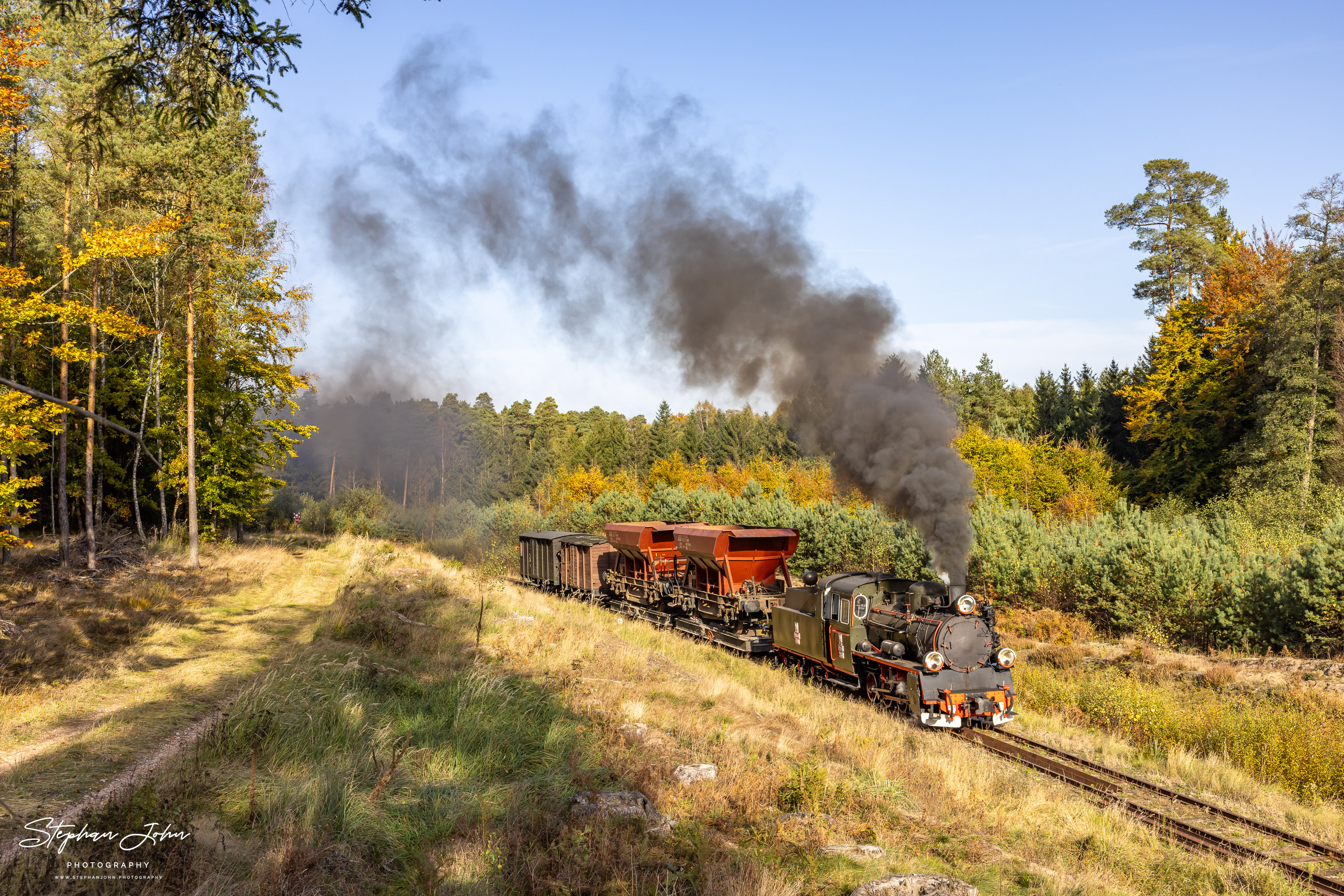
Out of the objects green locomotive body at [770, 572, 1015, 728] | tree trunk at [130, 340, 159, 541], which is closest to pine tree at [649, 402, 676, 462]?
tree trunk at [130, 340, 159, 541]

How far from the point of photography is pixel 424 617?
1802 centimetres

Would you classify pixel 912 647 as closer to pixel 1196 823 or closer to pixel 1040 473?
pixel 1196 823

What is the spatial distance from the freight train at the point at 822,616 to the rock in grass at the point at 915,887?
624cm

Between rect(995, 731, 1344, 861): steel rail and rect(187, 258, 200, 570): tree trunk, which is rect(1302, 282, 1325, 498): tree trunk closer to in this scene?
rect(995, 731, 1344, 861): steel rail

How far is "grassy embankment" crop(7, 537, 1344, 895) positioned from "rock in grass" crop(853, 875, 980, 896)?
2.07 feet

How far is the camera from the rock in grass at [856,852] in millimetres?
7410

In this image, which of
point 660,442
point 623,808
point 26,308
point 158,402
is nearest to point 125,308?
point 158,402

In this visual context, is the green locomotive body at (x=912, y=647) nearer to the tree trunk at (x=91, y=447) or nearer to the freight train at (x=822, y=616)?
the freight train at (x=822, y=616)

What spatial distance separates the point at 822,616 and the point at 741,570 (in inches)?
193

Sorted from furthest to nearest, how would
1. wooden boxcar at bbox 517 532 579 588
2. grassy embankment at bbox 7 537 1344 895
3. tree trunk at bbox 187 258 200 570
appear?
1. wooden boxcar at bbox 517 532 579 588
2. tree trunk at bbox 187 258 200 570
3. grassy embankment at bbox 7 537 1344 895

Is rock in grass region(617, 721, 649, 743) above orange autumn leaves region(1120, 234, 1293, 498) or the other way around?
the other way around

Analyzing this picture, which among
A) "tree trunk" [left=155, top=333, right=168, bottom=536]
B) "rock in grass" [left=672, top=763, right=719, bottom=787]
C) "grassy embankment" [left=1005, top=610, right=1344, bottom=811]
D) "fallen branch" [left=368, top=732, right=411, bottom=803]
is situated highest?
"tree trunk" [left=155, top=333, right=168, bottom=536]

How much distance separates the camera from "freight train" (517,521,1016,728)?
12617 mm

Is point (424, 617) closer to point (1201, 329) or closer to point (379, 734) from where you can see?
point (379, 734)
